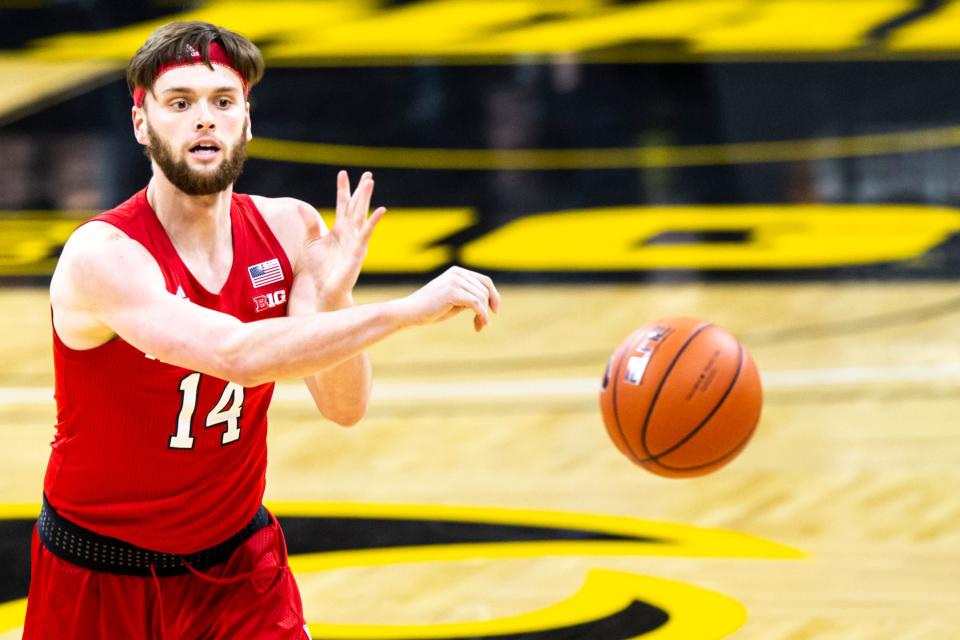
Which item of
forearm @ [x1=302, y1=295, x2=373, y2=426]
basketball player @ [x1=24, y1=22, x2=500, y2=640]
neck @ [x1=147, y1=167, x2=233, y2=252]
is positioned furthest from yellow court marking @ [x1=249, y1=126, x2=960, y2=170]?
neck @ [x1=147, y1=167, x2=233, y2=252]

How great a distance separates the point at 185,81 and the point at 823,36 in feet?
32.2

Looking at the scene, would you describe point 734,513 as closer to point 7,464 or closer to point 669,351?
point 669,351

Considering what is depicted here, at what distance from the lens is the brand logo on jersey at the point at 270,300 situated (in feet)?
10.0

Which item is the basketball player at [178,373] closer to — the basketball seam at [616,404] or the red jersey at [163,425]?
the red jersey at [163,425]

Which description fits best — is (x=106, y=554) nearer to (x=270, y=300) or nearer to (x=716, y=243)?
(x=270, y=300)

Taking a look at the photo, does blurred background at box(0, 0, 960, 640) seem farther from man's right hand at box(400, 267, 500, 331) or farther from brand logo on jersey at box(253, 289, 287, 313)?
man's right hand at box(400, 267, 500, 331)

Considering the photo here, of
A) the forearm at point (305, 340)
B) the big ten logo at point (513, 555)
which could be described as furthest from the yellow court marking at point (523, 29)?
the forearm at point (305, 340)

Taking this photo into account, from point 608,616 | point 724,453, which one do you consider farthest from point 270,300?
point 608,616

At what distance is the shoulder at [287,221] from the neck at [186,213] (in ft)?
0.62

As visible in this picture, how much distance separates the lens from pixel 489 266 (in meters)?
9.72

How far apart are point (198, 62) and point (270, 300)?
54 centimetres

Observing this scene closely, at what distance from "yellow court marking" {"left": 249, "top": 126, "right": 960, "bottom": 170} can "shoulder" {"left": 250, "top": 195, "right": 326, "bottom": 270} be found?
770 cm

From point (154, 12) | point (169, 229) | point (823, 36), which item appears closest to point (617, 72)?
point (823, 36)

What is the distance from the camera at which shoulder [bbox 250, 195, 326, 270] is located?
10.5 feet
